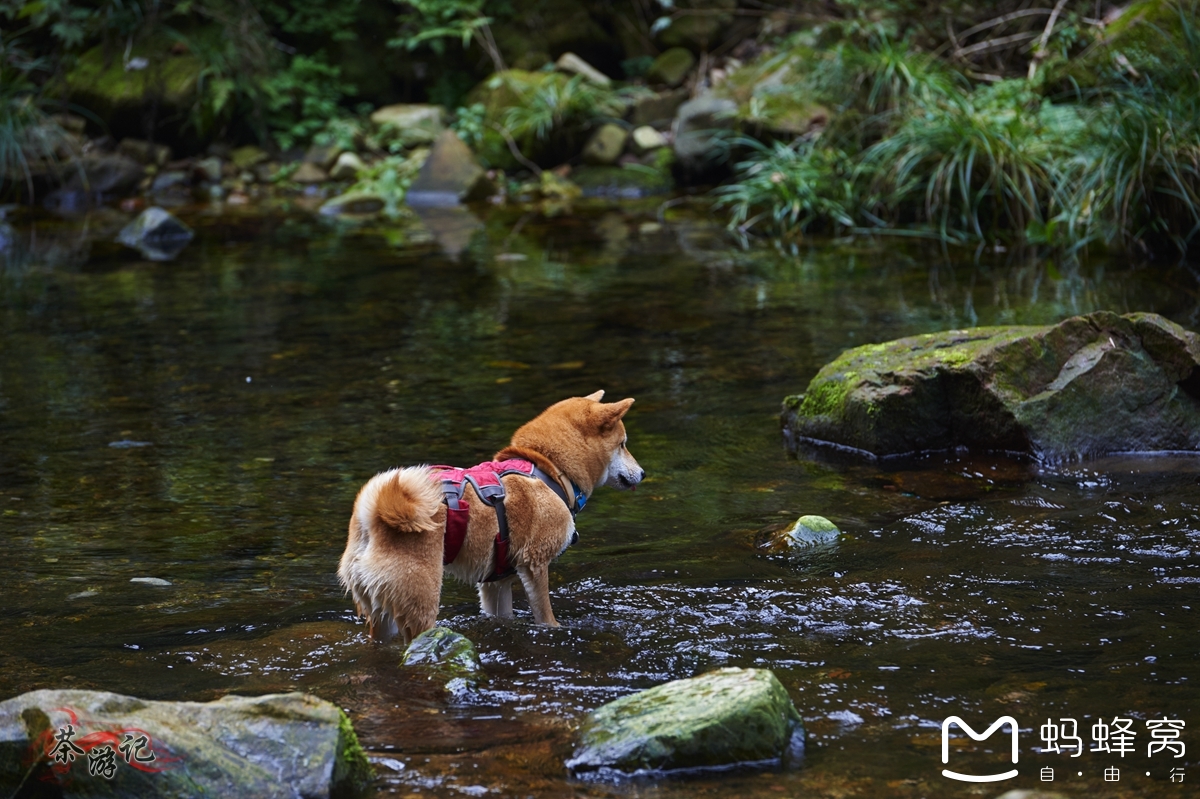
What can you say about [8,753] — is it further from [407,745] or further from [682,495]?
[682,495]

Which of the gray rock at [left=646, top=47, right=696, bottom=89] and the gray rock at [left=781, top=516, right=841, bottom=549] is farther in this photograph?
the gray rock at [left=646, top=47, right=696, bottom=89]

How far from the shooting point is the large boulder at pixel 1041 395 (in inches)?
270

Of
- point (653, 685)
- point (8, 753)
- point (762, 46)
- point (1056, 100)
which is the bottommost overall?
point (653, 685)

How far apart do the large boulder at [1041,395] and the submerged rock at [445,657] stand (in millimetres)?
3650

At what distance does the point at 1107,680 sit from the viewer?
4020 mm

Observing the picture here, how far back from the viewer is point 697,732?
3.43 meters

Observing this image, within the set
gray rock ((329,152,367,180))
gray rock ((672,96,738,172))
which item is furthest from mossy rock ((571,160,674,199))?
gray rock ((329,152,367,180))

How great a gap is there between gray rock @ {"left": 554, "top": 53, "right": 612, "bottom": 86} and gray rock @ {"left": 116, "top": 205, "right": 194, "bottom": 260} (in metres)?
8.02

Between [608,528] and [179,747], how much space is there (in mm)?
3228

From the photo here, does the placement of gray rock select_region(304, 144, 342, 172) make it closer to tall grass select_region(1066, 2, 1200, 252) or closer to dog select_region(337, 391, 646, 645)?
tall grass select_region(1066, 2, 1200, 252)

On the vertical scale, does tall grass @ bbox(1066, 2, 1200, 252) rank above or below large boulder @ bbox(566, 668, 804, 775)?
above

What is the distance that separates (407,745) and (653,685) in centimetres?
95

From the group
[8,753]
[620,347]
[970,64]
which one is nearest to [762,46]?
[970,64]

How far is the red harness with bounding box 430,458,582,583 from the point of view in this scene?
4.49m
